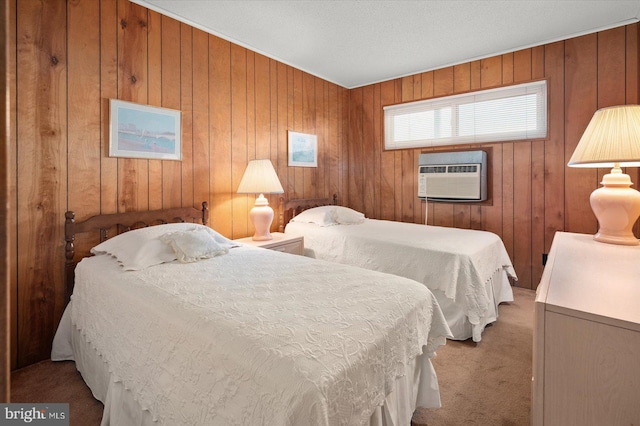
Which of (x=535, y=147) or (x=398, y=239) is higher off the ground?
(x=535, y=147)

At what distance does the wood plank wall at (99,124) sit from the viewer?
192cm

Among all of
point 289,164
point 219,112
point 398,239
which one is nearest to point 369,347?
point 398,239

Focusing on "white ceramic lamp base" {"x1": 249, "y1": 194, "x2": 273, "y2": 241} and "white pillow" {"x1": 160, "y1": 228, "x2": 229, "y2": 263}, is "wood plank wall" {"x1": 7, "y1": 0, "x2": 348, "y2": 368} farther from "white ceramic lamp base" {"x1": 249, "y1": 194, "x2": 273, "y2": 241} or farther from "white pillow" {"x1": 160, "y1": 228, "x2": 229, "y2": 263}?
"white pillow" {"x1": 160, "y1": 228, "x2": 229, "y2": 263}

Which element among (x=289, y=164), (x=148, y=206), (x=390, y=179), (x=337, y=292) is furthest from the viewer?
(x=390, y=179)

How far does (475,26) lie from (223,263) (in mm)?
2909

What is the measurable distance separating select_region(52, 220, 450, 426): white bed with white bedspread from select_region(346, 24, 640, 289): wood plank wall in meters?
2.40

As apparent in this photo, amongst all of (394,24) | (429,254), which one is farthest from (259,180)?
(394,24)

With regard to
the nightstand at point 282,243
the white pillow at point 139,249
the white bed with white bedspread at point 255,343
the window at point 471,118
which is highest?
the window at point 471,118

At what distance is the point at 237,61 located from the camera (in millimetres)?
3066

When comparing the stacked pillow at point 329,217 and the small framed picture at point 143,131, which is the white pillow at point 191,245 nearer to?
the small framed picture at point 143,131

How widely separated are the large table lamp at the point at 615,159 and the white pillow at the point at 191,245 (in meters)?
2.23

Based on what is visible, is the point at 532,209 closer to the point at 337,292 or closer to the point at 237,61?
the point at 337,292

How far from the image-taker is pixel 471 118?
354cm

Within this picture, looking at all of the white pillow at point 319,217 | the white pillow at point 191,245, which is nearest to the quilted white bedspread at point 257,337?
the white pillow at point 191,245
